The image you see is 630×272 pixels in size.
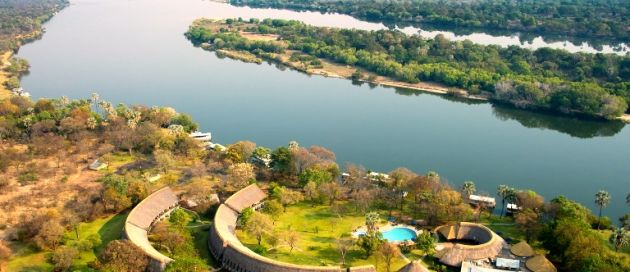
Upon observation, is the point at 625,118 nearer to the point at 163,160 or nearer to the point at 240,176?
the point at 240,176

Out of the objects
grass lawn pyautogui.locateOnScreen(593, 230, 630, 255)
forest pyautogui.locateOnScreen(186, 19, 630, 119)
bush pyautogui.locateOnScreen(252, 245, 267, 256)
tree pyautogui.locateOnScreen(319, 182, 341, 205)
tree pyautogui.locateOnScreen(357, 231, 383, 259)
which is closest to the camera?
tree pyautogui.locateOnScreen(357, 231, 383, 259)

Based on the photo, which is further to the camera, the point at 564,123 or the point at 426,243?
the point at 564,123

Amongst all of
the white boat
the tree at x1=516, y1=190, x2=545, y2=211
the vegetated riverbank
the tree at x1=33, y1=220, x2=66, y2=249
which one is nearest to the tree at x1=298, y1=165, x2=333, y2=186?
the tree at x1=516, y1=190, x2=545, y2=211

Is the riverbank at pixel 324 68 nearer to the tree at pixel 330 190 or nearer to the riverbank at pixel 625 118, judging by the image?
the riverbank at pixel 625 118

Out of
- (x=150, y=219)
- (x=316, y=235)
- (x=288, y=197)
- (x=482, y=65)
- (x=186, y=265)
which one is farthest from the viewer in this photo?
(x=482, y=65)

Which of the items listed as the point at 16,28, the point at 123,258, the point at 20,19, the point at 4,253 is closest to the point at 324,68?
the point at 4,253

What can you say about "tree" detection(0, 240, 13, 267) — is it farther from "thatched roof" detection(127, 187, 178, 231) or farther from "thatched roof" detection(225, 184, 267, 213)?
"thatched roof" detection(225, 184, 267, 213)
